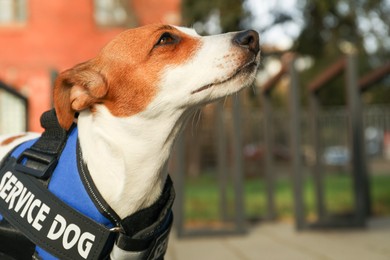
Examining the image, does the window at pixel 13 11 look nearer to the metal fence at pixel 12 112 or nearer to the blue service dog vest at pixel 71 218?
the metal fence at pixel 12 112

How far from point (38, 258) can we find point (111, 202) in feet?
1.19

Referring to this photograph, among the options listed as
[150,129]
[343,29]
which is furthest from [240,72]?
[343,29]

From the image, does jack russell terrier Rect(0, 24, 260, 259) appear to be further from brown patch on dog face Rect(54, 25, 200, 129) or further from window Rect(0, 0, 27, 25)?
window Rect(0, 0, 27, 25)

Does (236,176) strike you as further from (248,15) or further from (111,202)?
(248,15)

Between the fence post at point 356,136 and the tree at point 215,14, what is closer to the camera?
the fence post at point 356,136

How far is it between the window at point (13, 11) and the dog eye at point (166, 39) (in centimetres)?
1489

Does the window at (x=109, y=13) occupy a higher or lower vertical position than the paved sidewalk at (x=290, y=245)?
higher

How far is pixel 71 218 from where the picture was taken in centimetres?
219

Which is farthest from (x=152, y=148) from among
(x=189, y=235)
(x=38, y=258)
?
(x=189, y=235)

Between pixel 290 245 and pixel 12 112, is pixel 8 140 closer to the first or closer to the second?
pixel 290 245

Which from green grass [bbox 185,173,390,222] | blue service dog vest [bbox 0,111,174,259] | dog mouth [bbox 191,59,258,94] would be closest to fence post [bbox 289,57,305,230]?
green grass [bbox 185,173,390,222]

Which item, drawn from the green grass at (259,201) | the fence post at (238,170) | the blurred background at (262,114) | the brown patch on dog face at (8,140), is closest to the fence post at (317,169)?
the blurred background at (262,114)

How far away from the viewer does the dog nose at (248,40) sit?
8.18 feet

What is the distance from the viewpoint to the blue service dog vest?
2.20 m
